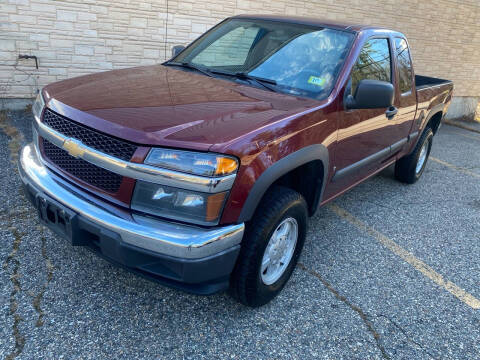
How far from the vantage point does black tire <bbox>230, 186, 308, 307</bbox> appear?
228cm

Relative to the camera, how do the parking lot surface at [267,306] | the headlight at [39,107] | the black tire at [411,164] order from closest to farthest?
1. the parking lot surface at [267,306]
2. the headlight at [39,107]
3. the black tire at [411,164]

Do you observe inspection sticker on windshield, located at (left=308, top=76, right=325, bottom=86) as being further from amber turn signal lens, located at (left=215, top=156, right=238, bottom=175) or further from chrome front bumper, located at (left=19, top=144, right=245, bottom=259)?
chrome front bumper, located at (left=19, top=144, right=245, bottom=259)

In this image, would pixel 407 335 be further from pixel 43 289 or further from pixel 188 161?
pixel 43 289

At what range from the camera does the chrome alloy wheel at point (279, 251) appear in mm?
2523

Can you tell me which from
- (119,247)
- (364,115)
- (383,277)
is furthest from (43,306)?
(364,115)

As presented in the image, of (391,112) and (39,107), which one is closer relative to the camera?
(39,107)

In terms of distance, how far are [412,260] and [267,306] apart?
1.53 metres

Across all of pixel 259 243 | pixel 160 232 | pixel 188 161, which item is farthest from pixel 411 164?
pixel 160 232

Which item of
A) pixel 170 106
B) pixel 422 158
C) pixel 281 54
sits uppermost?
pixel 281 54

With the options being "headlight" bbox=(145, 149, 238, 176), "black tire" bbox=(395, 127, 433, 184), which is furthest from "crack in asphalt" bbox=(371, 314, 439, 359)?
"black tire" bbox=(395, 127, 433, 184)

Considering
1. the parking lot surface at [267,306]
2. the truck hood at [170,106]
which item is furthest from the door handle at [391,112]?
the truck hood at [170,106]

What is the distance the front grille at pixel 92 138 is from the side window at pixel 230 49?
1436mm

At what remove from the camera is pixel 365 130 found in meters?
3.30

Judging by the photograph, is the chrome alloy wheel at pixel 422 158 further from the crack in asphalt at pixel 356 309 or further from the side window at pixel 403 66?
the crack in asphalt at pixel 356 309
